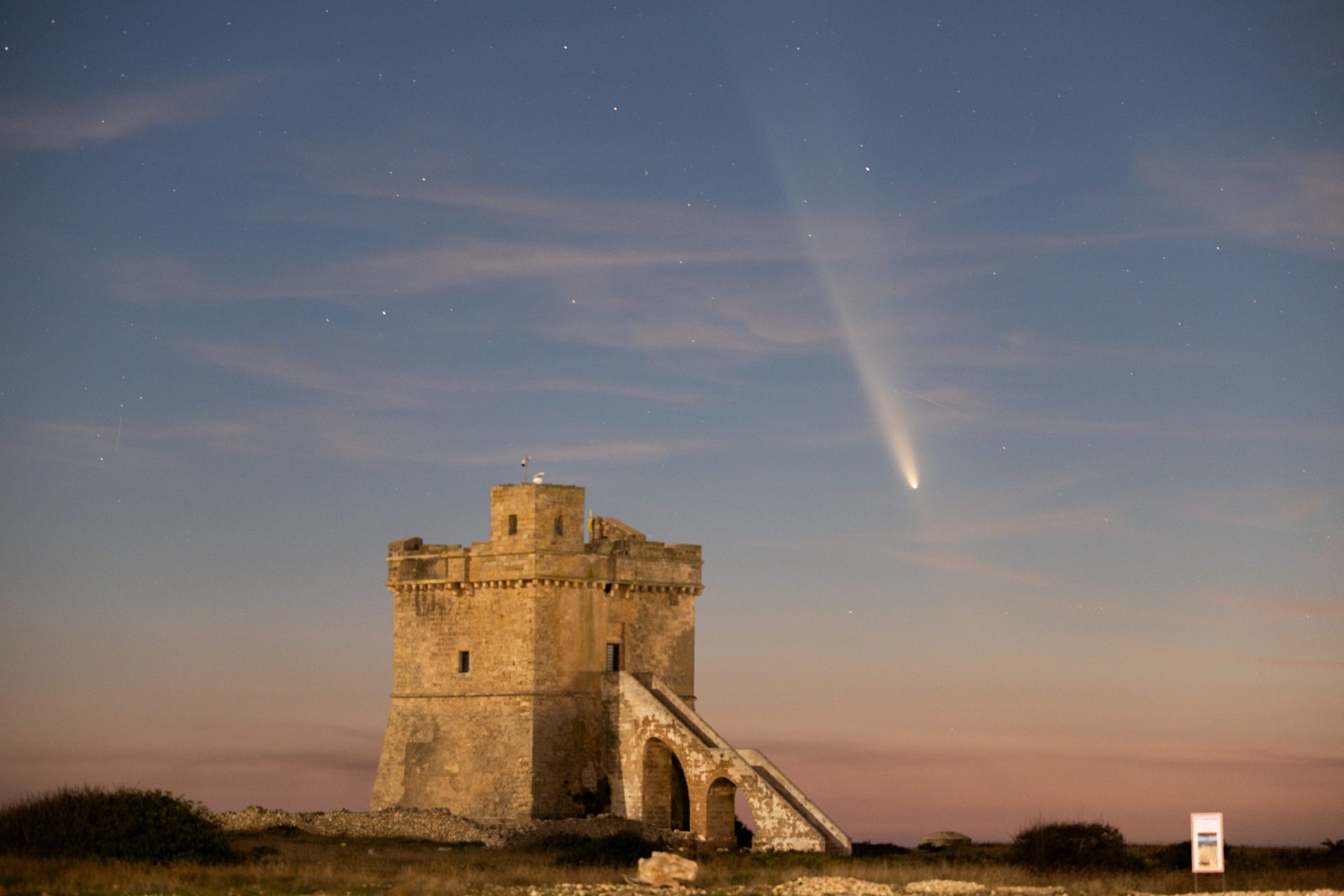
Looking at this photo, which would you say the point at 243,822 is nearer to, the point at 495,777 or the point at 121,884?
the point at 495,777

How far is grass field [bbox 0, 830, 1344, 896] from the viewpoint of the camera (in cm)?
3453

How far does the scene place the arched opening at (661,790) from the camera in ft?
168

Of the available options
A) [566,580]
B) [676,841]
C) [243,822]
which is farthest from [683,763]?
[243,822]

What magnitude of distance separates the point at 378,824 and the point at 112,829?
10.7 meters

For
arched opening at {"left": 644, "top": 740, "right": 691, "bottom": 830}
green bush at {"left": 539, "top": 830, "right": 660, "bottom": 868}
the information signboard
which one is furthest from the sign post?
arched opening at {"left": 644, "top": 740, "right": 691, "bottom": 830}

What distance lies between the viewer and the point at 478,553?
5188cm

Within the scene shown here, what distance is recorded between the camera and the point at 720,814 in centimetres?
4912

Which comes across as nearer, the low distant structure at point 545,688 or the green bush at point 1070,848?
the green bush at point 1070,848

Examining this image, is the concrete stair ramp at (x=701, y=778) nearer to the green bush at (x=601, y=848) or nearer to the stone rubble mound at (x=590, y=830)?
the stone rubble mound at (x=590, y=830)

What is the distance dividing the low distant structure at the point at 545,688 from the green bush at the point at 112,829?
10686mm

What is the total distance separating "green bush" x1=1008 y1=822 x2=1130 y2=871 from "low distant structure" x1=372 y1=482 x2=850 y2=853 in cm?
767

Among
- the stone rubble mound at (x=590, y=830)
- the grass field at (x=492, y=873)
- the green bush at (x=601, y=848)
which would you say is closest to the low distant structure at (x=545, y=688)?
the stone rubble mound at (x=590, y=830)

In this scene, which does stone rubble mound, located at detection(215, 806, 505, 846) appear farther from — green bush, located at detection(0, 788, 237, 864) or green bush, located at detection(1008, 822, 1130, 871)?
green bush, located at detection(1008, 822, 1130, 871)

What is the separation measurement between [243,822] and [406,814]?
15.0 feet
